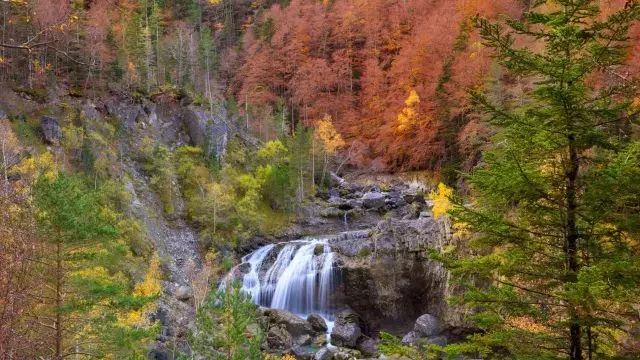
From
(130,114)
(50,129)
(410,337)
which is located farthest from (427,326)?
(130,114)

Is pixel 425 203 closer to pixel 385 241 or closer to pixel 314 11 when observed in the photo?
pixel 385 241

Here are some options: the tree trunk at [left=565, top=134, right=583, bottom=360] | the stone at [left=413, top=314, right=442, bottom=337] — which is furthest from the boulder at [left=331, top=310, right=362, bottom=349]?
the tree trunk at [left=565, top=134, right=583, bottom=360]

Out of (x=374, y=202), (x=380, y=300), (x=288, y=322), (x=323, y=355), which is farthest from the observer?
(x=374, y=202)

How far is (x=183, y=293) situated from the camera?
90.5 feet

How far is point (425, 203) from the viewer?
132ft

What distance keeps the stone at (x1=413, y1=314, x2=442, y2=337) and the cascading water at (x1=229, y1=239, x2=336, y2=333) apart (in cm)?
517

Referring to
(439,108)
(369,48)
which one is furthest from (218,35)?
(439,108)

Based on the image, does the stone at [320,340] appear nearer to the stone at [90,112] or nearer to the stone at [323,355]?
the stone at [323,355]

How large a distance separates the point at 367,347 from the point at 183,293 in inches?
440

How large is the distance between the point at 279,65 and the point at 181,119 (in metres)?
27.2

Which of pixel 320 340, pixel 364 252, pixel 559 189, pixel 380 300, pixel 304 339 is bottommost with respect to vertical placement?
pixel 320 340

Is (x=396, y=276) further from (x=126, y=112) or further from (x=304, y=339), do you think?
(x=126, y=112)

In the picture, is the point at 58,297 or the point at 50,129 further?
the point at 50,129

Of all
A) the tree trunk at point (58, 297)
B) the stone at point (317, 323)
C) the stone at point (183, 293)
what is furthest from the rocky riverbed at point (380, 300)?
the tree trunk at point (58, 297)
